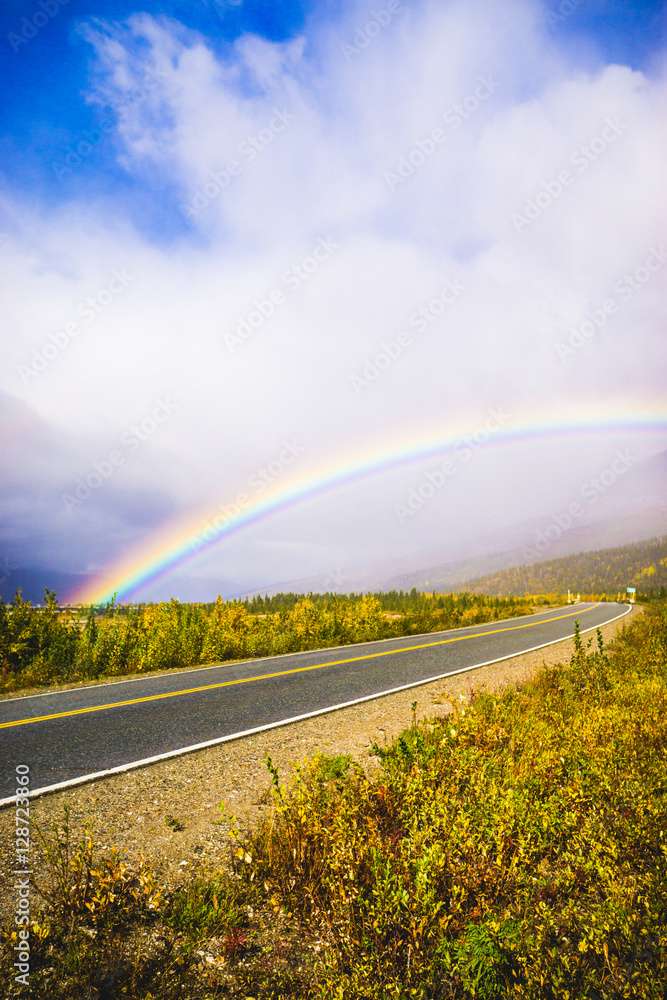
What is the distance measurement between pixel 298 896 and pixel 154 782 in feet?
8.27

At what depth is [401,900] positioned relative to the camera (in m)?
2.92

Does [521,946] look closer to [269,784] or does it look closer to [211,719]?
[269,784]

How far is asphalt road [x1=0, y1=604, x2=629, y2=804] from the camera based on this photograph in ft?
19.2

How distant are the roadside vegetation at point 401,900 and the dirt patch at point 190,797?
10.3 inches

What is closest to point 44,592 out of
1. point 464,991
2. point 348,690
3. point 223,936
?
point 348,690

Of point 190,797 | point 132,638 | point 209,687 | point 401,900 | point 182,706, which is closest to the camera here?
point 401,900

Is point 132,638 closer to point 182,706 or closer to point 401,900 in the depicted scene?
point 182,706

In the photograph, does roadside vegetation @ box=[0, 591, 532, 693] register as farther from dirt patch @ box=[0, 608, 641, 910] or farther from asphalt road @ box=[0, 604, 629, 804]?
dirt patch @ box=[0, 608, 641, 910]

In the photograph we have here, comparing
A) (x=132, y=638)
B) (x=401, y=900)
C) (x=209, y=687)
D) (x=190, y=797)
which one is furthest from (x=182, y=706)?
(x=401, y=900)

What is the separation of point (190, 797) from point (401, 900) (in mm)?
2820

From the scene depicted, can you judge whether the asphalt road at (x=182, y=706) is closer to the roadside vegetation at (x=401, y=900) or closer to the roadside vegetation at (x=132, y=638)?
the roadside vegetation at (x=132, y=638)

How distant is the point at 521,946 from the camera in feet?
9.04

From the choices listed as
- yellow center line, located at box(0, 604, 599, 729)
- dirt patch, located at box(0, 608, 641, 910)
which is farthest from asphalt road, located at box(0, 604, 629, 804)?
dirt patch, located at box(0, 608, 641, 910)

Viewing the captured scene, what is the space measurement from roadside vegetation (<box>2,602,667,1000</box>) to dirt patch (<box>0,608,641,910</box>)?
0.86ft
